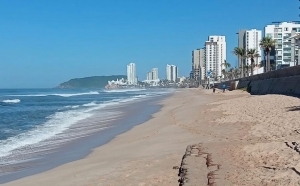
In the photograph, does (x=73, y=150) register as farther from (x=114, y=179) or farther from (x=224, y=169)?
(x=224, y=169)

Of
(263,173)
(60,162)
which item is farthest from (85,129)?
(263,173)

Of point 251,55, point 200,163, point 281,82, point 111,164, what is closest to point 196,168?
point 200,163

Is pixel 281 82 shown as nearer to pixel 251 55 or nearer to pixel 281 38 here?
pixel 251 55

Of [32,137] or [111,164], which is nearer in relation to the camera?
[111,164]

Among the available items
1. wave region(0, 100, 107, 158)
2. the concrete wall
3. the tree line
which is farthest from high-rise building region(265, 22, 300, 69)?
wave region(0, 100, 107, 158)

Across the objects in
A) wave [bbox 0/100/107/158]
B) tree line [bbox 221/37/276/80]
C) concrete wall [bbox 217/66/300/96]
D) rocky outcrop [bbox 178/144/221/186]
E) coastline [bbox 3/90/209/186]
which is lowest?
wave [bbox 0/100/107/158]

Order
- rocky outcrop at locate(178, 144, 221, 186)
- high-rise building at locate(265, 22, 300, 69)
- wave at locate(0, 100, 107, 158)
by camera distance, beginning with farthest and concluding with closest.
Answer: high-rise building at locate(265, 22, 300, 69) < wave at locate(0, 100, 107, 158) < rocky outcrop at locate(178, 144, 221, 186)

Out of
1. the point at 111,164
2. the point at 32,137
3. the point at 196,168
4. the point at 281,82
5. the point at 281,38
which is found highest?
the point at 281,38

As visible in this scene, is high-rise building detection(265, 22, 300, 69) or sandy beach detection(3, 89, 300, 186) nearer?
sandy beach detection(3, 89, 300, 186)

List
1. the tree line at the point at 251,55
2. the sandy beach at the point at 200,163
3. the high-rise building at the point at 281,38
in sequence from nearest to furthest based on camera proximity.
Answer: the sandy beach at the point at 200,163, the tree line at the point at 251,55, the high-rise building at the point at 281,38

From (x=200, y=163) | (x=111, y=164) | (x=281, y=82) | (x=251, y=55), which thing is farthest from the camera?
(x=251, y=55)

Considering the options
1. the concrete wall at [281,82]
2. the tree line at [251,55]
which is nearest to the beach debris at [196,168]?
the concrete wall at [281,82]

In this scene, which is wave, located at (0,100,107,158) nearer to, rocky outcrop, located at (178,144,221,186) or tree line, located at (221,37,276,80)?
rocky outcrop, located at (178,144,221,186)

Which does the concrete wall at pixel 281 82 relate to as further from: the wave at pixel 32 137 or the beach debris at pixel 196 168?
the beach debris at pixel 196 168
